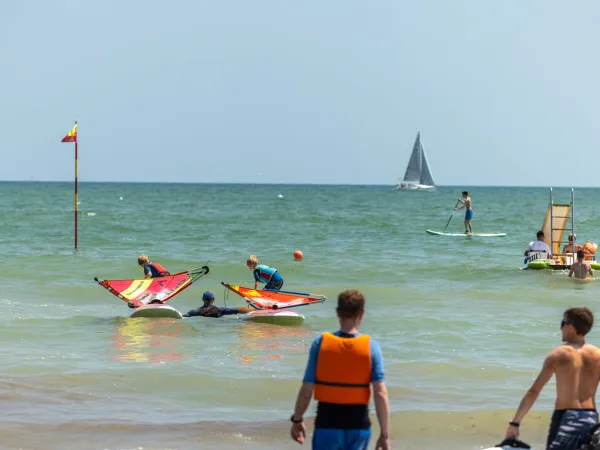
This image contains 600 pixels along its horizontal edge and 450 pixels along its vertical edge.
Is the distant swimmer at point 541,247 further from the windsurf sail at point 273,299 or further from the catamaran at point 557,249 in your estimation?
the windsurf sail at point 273,299

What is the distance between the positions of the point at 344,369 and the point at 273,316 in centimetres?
1092

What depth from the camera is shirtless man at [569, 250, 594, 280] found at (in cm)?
2217

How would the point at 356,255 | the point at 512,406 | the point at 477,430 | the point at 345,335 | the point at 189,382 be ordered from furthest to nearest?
the point at 356,255 → the point at 189,382 → the point at 512,406 → the point at 477,430 → the point at 345,335

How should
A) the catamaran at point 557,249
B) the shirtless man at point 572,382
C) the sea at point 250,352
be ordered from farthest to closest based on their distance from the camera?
1. the catamaran at point 557,249
2. the sea at point 250,352
3. the shirtless man at point 572,382

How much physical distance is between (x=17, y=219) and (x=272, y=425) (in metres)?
48.5

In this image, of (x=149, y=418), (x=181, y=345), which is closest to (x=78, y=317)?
(x=181, y=345)

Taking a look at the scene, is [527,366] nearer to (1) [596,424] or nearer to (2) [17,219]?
(1) [596,424]

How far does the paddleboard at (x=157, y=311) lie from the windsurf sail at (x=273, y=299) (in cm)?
116

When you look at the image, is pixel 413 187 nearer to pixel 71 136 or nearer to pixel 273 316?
pixel 71 136

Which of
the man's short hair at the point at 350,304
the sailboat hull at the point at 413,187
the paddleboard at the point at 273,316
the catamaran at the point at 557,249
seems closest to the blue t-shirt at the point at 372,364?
the man's short hair at the point at 350,304

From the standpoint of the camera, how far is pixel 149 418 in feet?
33.5

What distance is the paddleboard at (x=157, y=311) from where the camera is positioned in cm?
1691

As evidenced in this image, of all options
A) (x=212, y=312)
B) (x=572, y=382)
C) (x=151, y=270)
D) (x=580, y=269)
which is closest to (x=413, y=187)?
(x=580, y=269)

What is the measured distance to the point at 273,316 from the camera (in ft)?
54.2
